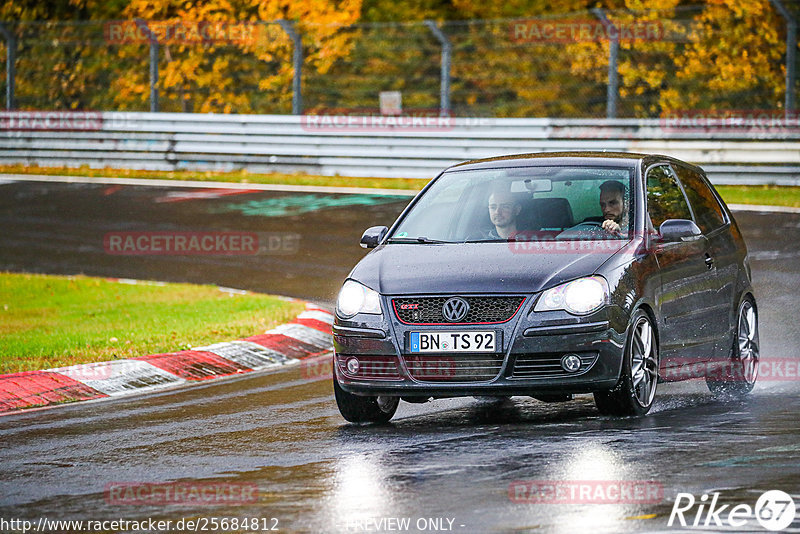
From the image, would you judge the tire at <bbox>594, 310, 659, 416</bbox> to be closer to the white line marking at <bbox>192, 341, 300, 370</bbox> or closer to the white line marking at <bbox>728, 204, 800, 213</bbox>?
the white line marking at <bbox>192, 341, 300, 370</bbox>

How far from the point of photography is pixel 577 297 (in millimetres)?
8336

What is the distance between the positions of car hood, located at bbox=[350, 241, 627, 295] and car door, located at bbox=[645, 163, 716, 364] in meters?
0.45

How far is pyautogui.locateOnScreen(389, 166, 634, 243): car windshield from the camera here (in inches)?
365

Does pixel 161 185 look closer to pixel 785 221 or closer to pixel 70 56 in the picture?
pixel 70 56

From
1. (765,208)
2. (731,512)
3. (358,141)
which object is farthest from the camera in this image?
(358,141)

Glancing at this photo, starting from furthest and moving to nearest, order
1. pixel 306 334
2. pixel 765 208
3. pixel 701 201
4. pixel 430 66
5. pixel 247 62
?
pixel 247 62 < pixel 430 66 < pixel 765 208 < pixel 306 334 < pixel 701 201

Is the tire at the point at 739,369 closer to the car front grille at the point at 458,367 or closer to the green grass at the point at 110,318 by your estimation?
the car front grille at the point at 458,367

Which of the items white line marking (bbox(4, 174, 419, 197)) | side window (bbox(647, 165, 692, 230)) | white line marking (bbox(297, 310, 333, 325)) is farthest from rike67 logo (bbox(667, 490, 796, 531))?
white line marking (bbox(4, 174, 419, 197))

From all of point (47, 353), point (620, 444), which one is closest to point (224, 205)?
point (47, 353)

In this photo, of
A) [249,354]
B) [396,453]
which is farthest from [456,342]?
[249,354]

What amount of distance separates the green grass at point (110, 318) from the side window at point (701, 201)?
13.1 feet

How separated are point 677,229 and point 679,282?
350mm

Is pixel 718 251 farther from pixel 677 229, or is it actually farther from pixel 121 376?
pixel 121 376

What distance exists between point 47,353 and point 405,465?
5.07 m
